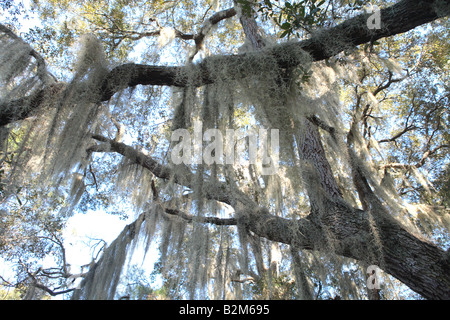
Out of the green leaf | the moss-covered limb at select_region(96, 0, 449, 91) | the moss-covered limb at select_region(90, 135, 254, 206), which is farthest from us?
the moss-covered limb at select_region(90, 135, 254, 206)

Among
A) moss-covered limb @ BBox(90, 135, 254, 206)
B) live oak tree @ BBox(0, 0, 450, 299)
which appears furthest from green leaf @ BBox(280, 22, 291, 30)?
moss-covered limb @ BBox(90, 135, 254, 206)

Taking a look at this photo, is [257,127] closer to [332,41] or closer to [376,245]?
[332,41]

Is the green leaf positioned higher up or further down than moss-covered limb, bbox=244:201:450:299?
higher up

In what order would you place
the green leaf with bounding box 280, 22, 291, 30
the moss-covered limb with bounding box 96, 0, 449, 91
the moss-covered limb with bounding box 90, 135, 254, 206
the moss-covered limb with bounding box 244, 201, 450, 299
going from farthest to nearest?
1. the moss-covered limb with bounding box 90, 135, 254, 206
2. the green leaf with bounding box 280, 22, 291, 30
3. the moss-covered limb with bounding box 96, 0, 449, 91
4. the moss-covered limb with bounding box 244, 201, 450, 299

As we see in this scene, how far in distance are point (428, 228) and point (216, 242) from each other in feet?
10.7

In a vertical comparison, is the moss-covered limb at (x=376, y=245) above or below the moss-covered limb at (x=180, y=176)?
below

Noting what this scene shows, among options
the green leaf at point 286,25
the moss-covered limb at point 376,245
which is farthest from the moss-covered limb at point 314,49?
the moss-covered limb at point 376,245

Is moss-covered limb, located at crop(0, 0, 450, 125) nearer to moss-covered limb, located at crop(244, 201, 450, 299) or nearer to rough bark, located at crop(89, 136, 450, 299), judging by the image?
rough bark, located at crop(89, 136, 450, 299)

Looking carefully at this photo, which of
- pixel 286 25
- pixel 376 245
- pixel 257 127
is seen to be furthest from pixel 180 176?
pixel 376 245

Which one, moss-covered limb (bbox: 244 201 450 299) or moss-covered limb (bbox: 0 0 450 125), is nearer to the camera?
moss-covered limb (bbox: 244 201 450 299)

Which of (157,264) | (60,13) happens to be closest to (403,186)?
(157,264)

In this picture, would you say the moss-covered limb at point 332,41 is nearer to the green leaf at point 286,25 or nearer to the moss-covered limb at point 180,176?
the green leaf at point 286,25
